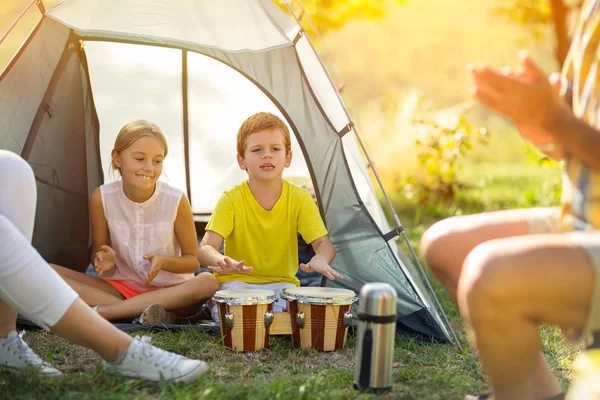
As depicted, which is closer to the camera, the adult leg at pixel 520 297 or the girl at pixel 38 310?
the adult leg at pixel 520 297

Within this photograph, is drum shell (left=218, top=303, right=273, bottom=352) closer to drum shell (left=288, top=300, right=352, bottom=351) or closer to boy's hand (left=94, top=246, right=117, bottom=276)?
drum shell (left=288, top=300, right=352, bottom=351)

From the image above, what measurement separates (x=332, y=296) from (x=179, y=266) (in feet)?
2.59

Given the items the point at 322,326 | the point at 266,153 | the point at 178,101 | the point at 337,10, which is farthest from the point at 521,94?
the point at 337,10

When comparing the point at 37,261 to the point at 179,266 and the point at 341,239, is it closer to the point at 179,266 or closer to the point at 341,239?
the point at 179,266

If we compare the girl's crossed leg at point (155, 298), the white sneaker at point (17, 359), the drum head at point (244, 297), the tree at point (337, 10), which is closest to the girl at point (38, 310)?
the white sneaker at point (17, 359)

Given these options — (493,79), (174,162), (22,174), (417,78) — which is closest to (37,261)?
(22,174)

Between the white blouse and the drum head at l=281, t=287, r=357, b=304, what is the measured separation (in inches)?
26.8

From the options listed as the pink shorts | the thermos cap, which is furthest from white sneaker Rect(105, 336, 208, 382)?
the pink shorts

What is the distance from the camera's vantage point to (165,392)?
2016mm

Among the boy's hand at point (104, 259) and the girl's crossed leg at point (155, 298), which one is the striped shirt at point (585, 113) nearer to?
the girl's crossed leg at point (155, 298)

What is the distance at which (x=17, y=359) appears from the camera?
215 centimetres

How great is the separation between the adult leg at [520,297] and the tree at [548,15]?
6.31 meters

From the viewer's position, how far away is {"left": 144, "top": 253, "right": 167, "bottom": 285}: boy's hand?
2934 millimetres

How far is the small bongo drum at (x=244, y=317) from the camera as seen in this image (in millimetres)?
2588
